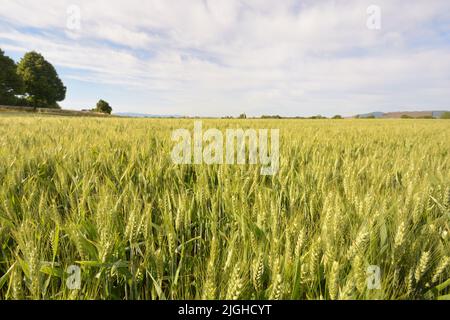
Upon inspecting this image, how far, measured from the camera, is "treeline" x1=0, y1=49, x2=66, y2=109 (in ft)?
106

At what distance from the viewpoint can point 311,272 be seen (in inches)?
28.0

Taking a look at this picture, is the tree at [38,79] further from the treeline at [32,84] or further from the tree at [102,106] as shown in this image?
the tree at [102,106]

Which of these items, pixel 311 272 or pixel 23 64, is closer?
pixel 311 272

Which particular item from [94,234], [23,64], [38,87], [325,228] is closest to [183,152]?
[94,234]

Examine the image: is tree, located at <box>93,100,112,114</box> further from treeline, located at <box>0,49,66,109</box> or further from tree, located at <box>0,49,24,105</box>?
tree, located at <box>0,49,24,105</box>

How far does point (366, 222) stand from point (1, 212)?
4.76 feet

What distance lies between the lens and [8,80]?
31.6 m

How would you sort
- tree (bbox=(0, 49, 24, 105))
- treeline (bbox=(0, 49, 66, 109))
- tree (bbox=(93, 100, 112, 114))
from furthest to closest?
tree (bbox=(93, 100, 112, 114)) → treeline (bbox=(0, 49, 66, 109)) → tree (bbox=(0, 49, 24, 105))

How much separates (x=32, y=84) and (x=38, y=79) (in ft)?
3.66

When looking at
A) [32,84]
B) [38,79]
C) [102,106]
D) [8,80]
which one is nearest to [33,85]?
[32,84]

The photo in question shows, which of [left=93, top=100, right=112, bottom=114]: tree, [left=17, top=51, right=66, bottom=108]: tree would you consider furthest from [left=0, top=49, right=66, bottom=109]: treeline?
[left=93, top=100, right=112, bottom=114]: tree
